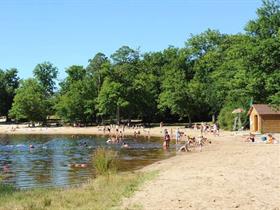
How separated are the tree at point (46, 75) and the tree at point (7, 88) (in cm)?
645

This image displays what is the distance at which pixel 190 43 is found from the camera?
337 feet

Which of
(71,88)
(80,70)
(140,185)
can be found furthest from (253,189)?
(80,70)

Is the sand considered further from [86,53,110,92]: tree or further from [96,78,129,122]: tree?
[86,53,110,92]: tree

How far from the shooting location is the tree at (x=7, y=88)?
12862 cm

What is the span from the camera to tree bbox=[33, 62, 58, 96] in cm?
14338

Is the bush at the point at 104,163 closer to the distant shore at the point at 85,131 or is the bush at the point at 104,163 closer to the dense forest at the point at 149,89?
the dense forest at the point at 149,89

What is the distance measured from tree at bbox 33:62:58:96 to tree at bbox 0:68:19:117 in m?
6.45

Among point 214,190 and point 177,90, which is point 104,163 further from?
point 177,90

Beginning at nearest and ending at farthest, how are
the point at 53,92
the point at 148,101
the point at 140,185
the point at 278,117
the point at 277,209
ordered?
the point at 277,209, the point at 140,185, the point at 278,117, the point at 148,101, the point at 53,92

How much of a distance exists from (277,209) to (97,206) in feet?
15.8

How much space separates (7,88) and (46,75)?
15.4 meters

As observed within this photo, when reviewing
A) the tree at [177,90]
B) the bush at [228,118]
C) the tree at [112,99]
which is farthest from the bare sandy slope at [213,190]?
the tree at [112,99]

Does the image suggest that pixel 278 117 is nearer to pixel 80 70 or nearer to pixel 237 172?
pixel 237 172

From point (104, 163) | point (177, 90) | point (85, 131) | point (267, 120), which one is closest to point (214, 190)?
point (104, 163)
